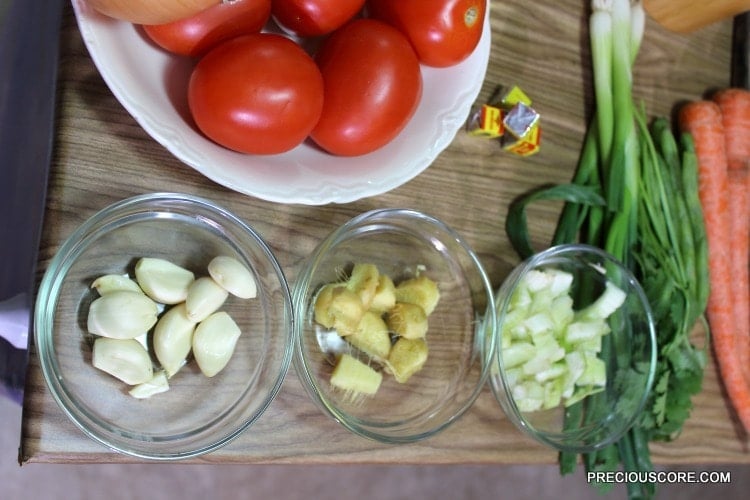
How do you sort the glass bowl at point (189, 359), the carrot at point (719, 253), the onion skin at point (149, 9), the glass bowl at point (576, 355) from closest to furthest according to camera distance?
the onion skin at point (149, 9), the glass bowl at point (189, 359), the glass bowl at point (576, 355), the carrot at point (719, 253)

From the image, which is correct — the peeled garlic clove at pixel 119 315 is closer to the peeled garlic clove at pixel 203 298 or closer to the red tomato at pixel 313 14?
the peeled garlic clove at pixel 203 298

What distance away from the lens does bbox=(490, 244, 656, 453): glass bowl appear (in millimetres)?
992

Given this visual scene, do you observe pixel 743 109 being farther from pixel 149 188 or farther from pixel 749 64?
pixel 149 188

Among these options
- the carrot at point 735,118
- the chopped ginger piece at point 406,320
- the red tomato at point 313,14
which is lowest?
the chopped ginger piece at point 406,320

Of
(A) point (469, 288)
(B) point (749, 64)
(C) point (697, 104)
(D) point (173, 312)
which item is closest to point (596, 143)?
(C) point (697, 104)

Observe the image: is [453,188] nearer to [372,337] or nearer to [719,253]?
[372,337]

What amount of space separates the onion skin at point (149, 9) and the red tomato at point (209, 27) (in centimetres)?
3

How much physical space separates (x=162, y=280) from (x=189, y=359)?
0.10 m

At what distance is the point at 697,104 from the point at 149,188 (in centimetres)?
93

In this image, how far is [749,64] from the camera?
4.25 ft

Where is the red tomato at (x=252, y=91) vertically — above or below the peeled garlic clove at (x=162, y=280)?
above

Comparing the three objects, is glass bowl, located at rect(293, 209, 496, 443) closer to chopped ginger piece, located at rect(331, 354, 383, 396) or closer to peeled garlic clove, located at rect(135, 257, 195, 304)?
chopped ginger piece, located at rect(331, 354, 383, 396)

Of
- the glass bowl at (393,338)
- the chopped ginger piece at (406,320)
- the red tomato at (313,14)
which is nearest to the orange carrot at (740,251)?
the glass bowl at (393,338)

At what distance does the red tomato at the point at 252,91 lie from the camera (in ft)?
2.23
